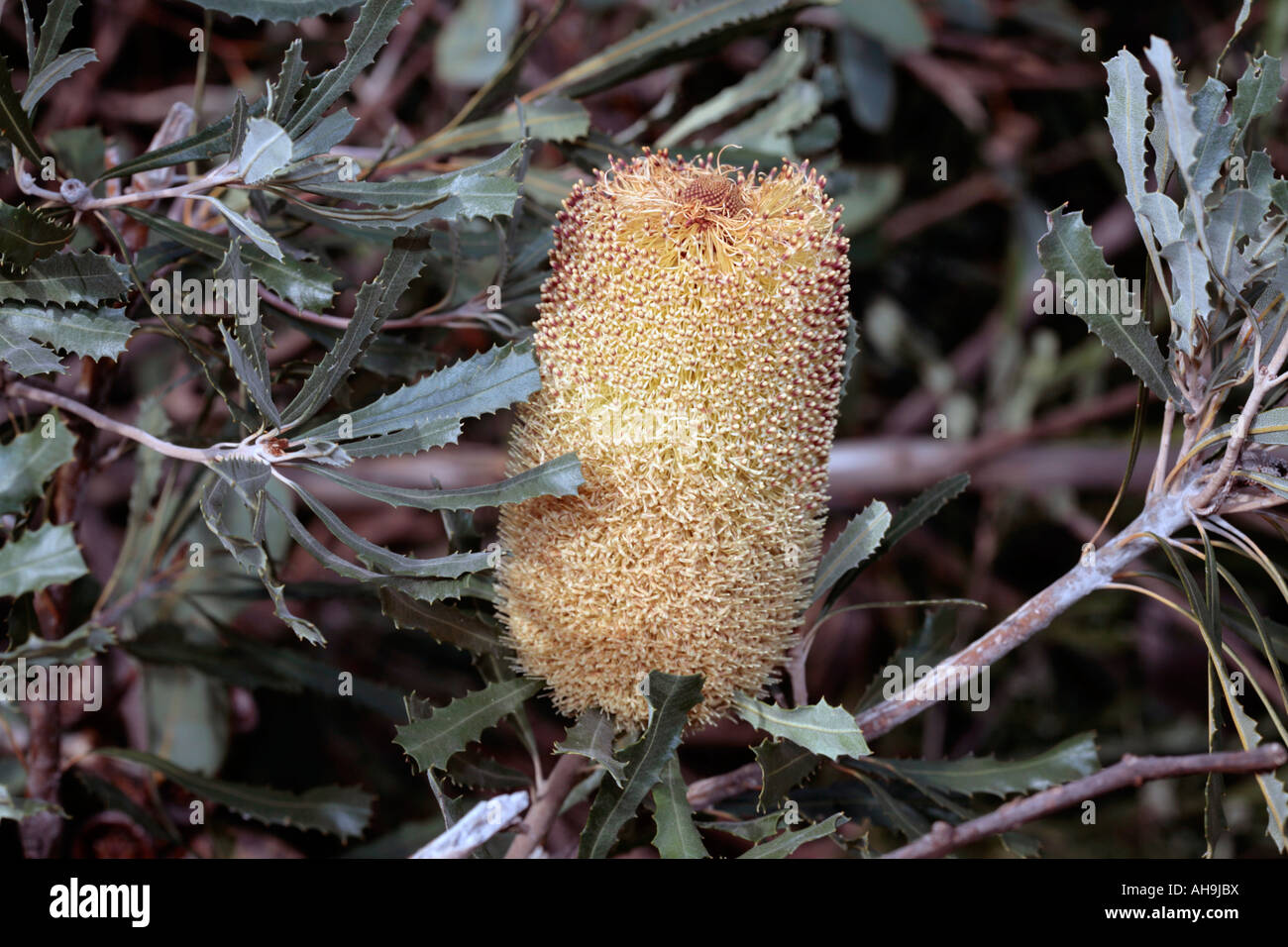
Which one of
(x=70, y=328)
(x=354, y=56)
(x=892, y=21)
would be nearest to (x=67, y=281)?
(x=70, y=328)

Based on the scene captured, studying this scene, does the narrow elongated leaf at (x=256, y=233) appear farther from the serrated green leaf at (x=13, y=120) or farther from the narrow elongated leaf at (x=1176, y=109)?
the narrow elongated leaf at (x=1176, y=109)

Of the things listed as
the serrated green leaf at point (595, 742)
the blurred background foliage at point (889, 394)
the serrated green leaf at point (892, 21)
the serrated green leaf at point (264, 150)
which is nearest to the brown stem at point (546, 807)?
the serrated green leaf at point (595, 742)

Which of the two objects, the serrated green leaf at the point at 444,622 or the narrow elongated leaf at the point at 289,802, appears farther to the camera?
the narrow elongated leaf at the point at 289,802

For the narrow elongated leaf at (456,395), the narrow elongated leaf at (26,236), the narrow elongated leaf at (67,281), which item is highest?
the narrow elongated leaf at (26,236)

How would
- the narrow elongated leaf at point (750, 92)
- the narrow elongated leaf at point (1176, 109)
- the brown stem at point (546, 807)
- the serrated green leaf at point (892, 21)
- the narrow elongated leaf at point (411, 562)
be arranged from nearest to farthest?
the narrow elongated leaf at point (1176, 109), the narrow elongated leaf at point (411, 562), the brown stem at point (546, 807), the narrow elongated leaf at point (750, 92), the serrated green leaf at point (892, 21)

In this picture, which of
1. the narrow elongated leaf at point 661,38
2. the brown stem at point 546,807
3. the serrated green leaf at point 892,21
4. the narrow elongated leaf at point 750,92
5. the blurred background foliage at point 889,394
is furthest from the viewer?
the serrated green leaf at point 892,21

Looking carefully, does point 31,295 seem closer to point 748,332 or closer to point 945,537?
point 748,332
